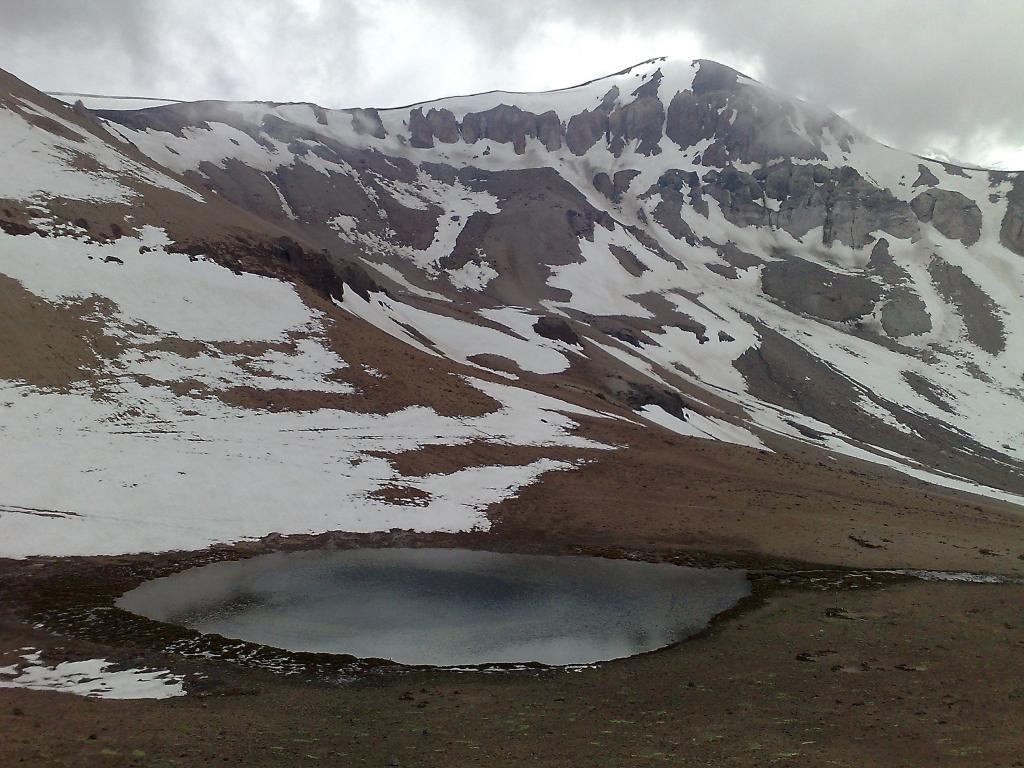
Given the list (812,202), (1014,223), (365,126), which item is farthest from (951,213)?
(365,126)

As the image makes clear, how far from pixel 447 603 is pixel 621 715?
951 cm

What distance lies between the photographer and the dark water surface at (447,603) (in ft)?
60.7

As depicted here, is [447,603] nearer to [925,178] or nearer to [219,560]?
[219,560]

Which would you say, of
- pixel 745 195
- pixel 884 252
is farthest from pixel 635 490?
pixel 745 195

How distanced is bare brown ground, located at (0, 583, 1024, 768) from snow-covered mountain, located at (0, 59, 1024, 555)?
13.6 metres

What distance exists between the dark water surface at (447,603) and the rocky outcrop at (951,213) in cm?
18264

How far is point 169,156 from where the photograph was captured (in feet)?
404

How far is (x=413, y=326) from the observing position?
214ft

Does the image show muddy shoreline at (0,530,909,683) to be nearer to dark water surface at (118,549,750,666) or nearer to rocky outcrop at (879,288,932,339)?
dark water surface at (118,549,750,666)

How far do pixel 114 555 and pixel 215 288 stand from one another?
25.8 m

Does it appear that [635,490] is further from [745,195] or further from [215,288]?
[745,195]

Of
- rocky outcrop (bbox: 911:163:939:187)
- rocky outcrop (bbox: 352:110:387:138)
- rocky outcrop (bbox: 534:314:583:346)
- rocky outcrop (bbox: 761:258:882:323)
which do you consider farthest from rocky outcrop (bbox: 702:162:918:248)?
rocky outcrop (bbox: 534:314:583:346)

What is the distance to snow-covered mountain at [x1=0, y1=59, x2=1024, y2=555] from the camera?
3072 cm

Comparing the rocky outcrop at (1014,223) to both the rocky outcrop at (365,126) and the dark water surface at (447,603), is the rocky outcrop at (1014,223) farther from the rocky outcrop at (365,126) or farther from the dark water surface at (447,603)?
the dark water surface at (447,603)
